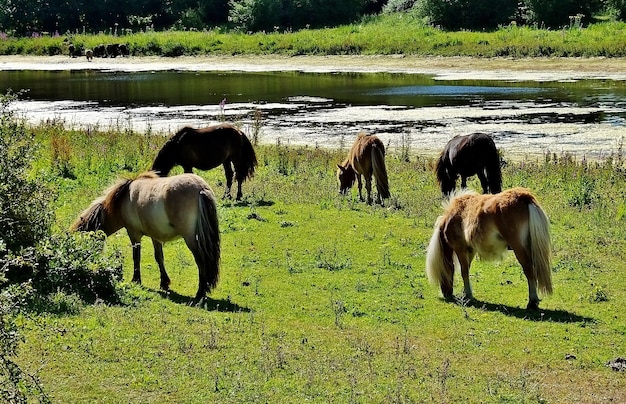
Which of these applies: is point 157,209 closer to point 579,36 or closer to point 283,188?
point 283,188

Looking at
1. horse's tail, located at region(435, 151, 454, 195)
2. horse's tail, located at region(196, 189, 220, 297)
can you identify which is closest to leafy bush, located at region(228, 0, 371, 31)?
horse's tail, located at region(435, 151, 454, 195)

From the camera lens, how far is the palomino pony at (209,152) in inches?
589

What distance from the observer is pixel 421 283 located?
10.8 meters

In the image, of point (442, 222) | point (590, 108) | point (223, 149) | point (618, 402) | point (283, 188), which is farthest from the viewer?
point (590, 108)

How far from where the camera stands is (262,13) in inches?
2643

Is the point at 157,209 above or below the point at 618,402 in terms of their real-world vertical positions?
above

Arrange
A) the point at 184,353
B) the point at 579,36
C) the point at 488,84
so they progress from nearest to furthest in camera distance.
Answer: the point at 184,353 → the point at 488,84 → the point at 579,36

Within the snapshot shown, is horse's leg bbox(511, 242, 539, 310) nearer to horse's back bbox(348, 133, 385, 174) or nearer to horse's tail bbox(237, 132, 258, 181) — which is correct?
horse's back bbox(348, 133, 385, 174)

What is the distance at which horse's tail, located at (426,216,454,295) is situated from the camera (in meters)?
10.1

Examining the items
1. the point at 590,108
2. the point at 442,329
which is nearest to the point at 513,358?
the point at 442,329

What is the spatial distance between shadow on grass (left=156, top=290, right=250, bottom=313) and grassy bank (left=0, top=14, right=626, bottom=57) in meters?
36.3

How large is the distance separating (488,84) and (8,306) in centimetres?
3534

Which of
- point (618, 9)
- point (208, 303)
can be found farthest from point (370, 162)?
point (618, 9)

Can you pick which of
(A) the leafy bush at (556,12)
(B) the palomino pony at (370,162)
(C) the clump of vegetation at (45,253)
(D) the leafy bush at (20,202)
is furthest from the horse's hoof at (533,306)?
(A) the leafy bush at (556,12)
